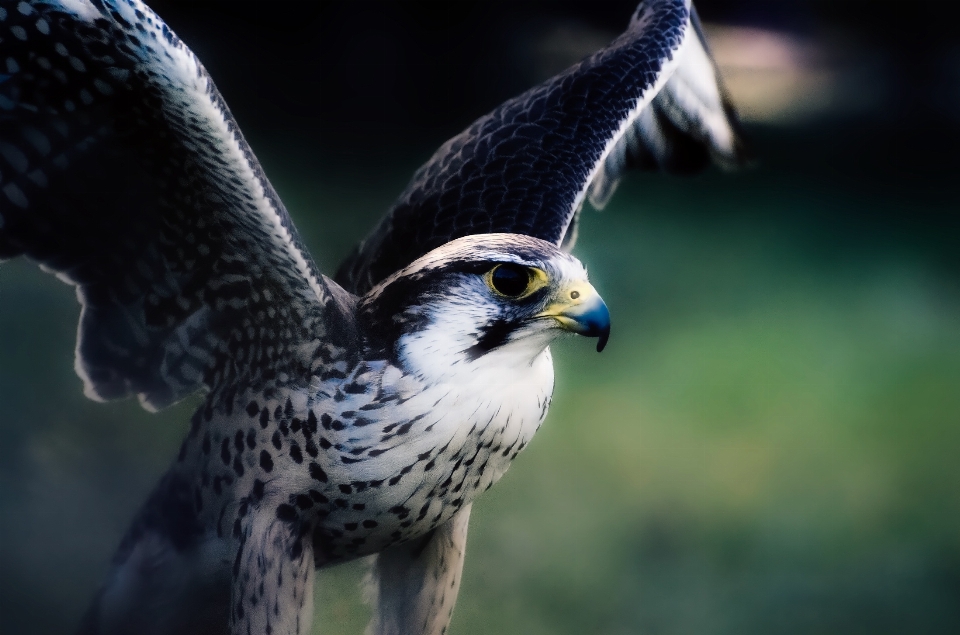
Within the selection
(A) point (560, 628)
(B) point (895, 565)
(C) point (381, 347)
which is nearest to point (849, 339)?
(B) point (895, 565)

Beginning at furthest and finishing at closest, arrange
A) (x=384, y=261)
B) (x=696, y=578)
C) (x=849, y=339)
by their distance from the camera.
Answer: (x=849, y=339)
(x=696, y=578)
(x=384, y=261)

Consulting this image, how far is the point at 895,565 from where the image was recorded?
1.93 meters

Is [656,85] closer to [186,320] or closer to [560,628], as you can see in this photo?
[186,320]

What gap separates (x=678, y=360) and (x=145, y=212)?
5.61ft

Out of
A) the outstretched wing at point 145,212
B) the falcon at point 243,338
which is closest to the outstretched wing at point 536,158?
the falcon at point 243,338

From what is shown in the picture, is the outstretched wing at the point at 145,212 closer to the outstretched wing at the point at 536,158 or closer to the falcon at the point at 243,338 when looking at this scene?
the falcon at the point at 243,338

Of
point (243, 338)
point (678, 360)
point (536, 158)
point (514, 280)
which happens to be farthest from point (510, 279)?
point (678, 360)

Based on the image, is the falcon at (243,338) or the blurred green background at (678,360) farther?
the blurred green background at (678,360)

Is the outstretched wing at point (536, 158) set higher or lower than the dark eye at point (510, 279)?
higher

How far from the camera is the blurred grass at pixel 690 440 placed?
3.57ft

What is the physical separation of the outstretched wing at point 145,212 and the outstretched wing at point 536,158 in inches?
10.3

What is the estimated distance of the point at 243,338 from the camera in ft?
3.00

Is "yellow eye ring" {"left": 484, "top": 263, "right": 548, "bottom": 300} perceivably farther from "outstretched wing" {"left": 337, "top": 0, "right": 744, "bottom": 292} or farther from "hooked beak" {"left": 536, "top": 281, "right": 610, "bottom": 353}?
"outstretched wing" {"left": 337, "top": 0, "right": 744, "bottom": 292}

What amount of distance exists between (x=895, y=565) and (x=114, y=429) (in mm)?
1580
